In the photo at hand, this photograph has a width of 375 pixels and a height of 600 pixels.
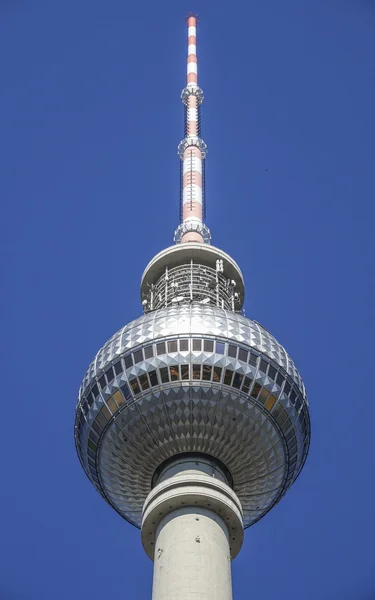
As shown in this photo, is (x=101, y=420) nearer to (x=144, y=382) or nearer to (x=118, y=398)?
(x=118, y=398)

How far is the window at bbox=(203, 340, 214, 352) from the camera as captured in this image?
49.4 m

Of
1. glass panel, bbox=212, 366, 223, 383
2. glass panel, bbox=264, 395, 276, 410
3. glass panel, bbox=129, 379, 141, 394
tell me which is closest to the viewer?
glass panel, bbox=212, 366, 223, 383

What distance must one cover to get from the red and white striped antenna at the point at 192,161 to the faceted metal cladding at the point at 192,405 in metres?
14.3

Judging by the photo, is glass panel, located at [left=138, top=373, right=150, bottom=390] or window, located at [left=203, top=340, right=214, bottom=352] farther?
window, located at [left=203, top=340, right=214, bottom=352]

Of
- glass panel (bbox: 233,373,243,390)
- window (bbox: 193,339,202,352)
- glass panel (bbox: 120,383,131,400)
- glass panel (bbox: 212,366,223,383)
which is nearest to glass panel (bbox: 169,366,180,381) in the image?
window (bbox: 193,339,202,352)

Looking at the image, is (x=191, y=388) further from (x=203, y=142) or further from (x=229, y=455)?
(x=203, y=142)

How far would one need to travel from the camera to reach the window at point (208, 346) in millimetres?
49375

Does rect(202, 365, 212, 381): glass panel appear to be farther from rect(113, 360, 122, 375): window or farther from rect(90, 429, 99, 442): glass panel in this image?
rect(90, 429, 99, 442): glass panel

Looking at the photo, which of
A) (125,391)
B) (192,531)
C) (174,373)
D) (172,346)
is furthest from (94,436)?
(192,531)

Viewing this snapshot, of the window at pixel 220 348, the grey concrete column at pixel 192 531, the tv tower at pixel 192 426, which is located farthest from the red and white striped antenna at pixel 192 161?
the grey concrete column at pixel 192 531

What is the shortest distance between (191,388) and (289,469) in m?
8.32

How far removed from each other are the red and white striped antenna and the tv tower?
1357 cm

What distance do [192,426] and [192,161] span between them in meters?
29.5

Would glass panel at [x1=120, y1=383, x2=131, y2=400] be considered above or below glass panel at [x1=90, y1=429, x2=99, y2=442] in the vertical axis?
above
